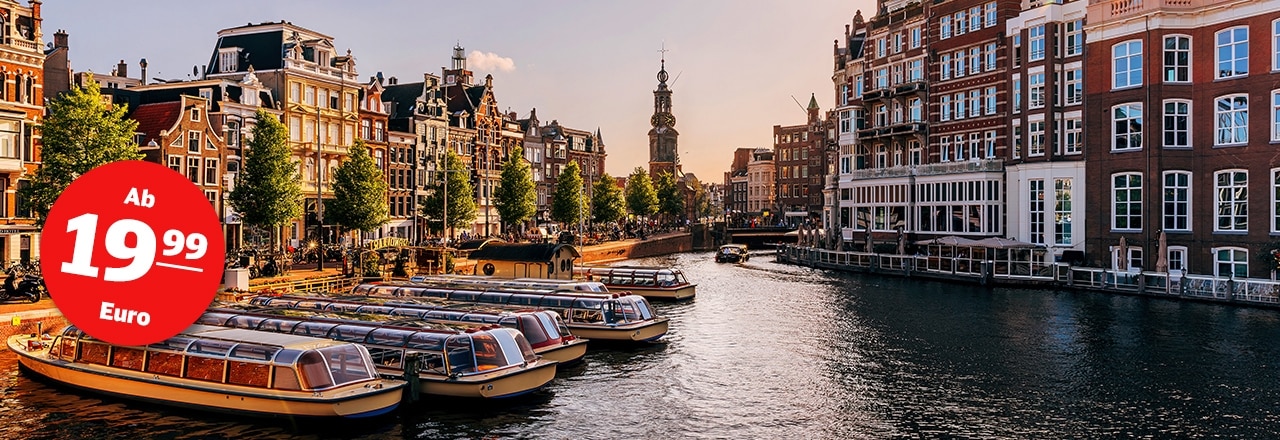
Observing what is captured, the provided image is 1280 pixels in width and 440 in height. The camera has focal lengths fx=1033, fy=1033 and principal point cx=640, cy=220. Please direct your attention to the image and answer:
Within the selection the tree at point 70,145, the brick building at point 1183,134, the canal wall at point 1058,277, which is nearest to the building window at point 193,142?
the tree at point 70,145

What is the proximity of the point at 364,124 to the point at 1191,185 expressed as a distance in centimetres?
6304

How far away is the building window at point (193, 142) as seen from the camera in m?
67.6

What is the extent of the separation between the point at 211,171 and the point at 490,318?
136 ft

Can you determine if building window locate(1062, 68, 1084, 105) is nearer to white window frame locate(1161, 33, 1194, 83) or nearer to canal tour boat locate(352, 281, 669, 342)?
white window frame locate(1161, 33, 1194, 83)

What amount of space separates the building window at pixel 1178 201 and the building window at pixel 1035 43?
1352 centimetres

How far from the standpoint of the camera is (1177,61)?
60.6 metres

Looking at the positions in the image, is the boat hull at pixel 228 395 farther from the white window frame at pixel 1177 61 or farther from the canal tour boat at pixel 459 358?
the white window frame at pixel 1177 61

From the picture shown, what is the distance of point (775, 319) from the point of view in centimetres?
4938

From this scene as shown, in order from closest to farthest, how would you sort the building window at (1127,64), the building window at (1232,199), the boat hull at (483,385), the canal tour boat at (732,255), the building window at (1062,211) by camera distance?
1. the boat hull at (483,385)
2. the building window at (1232,199)
3. the building window at (1127,64)
4. the building window at (1062,211)
5. the canal tour boat at (732,255)

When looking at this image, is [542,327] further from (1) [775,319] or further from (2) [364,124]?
(2) [364,124]

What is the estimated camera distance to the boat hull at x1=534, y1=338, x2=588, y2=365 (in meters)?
34.8

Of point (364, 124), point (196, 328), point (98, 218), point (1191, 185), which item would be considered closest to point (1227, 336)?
point (1191, 185)

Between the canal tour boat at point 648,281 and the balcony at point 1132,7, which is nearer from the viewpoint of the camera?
the canal tour boat at point 648,281

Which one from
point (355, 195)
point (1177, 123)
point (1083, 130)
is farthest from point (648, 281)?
point (1177, 123)
